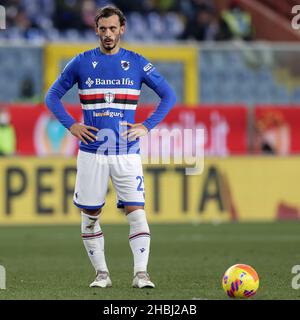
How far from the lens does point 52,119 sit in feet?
67.5

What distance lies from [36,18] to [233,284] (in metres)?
16.6

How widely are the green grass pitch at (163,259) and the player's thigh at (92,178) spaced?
748mm

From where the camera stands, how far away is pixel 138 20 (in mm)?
25344

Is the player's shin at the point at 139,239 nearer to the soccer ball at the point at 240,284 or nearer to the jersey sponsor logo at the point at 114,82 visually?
the soccer ball at the point at 240,284

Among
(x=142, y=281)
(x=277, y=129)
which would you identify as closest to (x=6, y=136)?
(x=277, y=129)

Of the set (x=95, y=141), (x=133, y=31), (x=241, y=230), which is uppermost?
(x=133, y=31)

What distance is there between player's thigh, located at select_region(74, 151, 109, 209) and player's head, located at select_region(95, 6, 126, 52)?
0.97 m

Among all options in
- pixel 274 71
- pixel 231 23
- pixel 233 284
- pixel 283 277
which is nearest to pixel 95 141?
pixel 233 284

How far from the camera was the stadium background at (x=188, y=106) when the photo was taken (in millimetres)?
19094

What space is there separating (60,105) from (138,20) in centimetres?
1575

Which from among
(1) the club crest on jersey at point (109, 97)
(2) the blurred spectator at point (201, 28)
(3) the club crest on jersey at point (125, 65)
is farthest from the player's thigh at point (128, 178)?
(2) the blurred spectator at point (201, 28)

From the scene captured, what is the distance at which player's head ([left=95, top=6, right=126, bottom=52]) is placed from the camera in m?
9.44

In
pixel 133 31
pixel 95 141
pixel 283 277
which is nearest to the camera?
pixel 95 141

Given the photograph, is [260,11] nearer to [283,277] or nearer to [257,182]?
[257,182]
